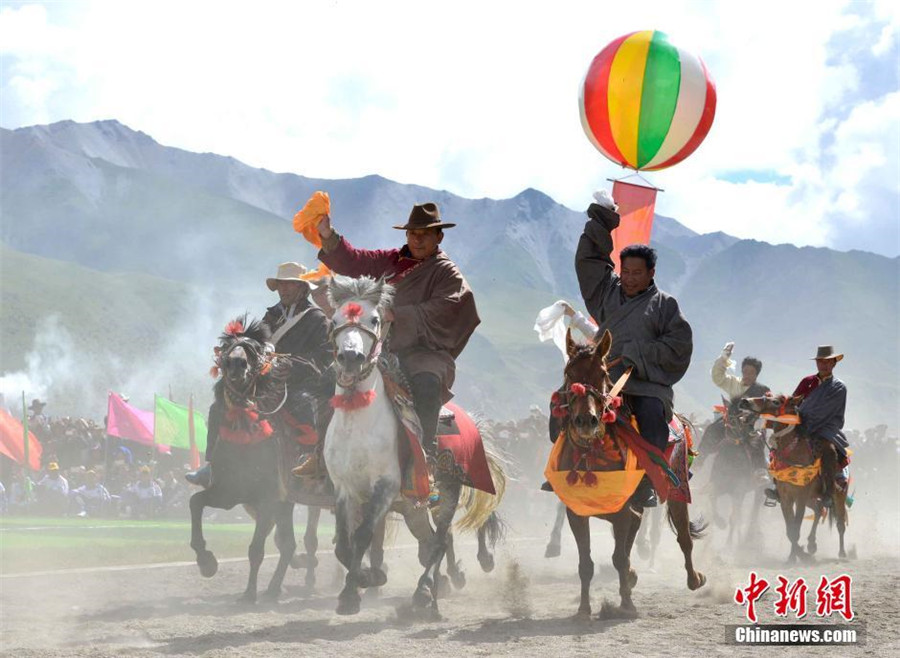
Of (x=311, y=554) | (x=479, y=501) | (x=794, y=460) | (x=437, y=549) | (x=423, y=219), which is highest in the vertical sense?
(x=423, y=219)

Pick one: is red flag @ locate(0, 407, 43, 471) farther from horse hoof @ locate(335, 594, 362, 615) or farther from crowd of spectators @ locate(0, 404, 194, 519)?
horse hoof @ locate(335, 594, 362, 615)

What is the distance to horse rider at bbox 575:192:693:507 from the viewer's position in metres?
10.0

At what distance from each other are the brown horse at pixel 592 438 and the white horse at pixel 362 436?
1.51 m

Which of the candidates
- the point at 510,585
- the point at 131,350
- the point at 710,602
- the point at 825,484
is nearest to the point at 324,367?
the point at 510,585

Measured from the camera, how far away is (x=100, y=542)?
17953 mm

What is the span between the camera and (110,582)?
13469 mm

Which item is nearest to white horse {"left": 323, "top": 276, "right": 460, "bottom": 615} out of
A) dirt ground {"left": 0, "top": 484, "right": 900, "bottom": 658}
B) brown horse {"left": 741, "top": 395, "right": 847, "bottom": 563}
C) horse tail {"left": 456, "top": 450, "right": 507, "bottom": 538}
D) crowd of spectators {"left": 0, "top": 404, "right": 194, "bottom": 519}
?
dirt ground {"left": 0, "top": 484, "right": 900, "bottom": 658}

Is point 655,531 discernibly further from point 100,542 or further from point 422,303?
point 100,542

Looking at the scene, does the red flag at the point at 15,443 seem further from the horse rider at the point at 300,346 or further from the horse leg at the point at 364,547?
the horse leg at the point at 364,547

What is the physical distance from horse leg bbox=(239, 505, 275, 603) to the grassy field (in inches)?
156

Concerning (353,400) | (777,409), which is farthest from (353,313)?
(777,409)

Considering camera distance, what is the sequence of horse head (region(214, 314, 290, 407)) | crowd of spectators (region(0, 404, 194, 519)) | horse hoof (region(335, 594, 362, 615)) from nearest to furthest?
horse hoof (region(335, 594, 362, 615)), horse head (region(214, 314, 290, 407)), crowd of spectators (region(0, 404, 194, 519))

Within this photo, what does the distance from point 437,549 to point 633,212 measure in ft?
14.4

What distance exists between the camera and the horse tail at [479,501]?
12.9m
